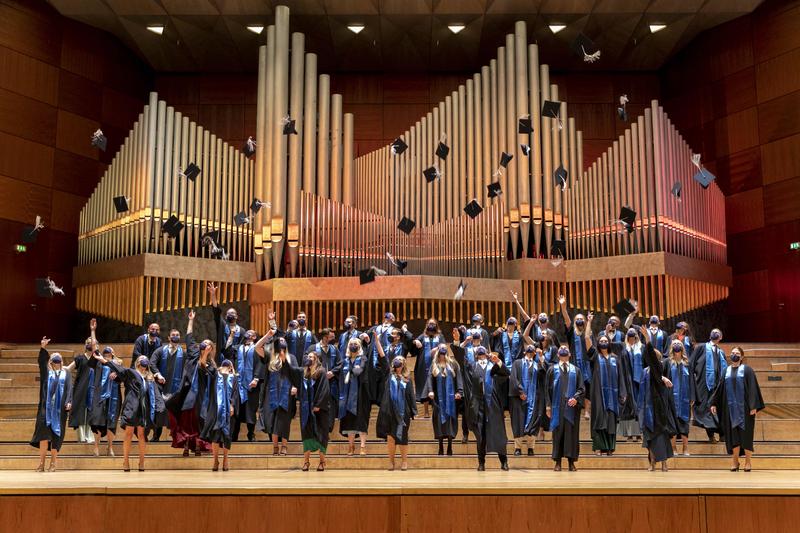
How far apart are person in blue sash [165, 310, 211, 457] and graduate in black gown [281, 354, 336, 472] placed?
2.57 feet

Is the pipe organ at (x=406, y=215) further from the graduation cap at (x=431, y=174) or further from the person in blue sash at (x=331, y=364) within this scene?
the person in blue sash at (x=331, y=364)

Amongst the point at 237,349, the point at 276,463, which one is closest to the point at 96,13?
the point at 237,349

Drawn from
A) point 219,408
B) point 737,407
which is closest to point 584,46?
point 737,407

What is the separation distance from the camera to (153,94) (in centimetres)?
1246

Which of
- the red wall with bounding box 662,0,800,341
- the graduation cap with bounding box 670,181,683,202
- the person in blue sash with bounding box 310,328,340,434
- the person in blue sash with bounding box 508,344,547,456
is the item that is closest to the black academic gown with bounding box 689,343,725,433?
the person in blue sash with bounding box 508,344,547,456

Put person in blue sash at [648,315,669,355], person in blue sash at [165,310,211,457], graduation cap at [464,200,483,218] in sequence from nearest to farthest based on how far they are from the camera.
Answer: person in blue sash at [165,310,211,457] < person in blue sash at [648,315,669,355] < graduation cap at [464,200,483,218]

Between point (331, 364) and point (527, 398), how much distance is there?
213 centimetres

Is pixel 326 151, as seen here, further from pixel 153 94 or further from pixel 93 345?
pixel 93 345

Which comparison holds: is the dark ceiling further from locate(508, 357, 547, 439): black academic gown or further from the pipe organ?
locate(508, 357, 547, 439): black academic gown

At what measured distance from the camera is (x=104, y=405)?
8.66 m

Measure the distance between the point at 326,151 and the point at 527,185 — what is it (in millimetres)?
2838

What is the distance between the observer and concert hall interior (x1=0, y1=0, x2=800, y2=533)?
9430 mm

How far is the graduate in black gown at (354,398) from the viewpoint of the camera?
866 cm

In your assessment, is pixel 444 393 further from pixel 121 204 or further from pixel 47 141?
pixel 47 141
